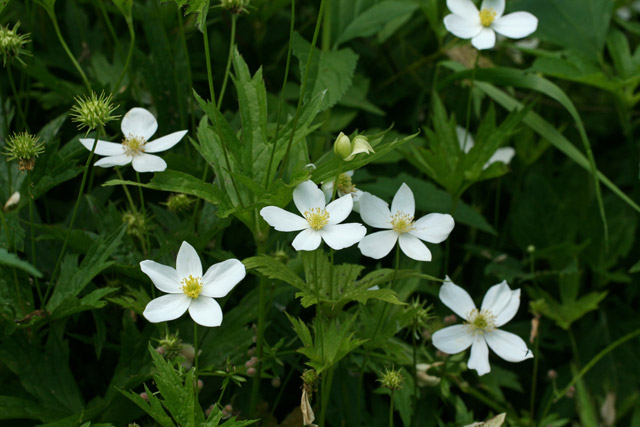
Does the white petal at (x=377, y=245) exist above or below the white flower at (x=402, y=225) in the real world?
below

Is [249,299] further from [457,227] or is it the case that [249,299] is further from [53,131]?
[457,227]

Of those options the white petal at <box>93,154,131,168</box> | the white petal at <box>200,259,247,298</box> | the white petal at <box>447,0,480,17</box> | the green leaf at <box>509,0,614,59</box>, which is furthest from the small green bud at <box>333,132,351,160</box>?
the green leaf at <box>509,0,614,59</box>

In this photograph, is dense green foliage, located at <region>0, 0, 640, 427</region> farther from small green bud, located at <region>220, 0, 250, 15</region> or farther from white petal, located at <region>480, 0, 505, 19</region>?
white petal, located at <region>480, 0, 505, 19</region>

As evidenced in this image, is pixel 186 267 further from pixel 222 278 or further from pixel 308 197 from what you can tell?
pixel 308 197

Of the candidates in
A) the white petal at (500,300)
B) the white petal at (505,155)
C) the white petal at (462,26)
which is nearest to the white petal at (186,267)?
the white petal at (500,300)

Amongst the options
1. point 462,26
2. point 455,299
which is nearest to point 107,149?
point 455,299

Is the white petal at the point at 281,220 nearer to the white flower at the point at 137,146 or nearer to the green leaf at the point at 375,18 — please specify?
the white flower at the point at 137,146
